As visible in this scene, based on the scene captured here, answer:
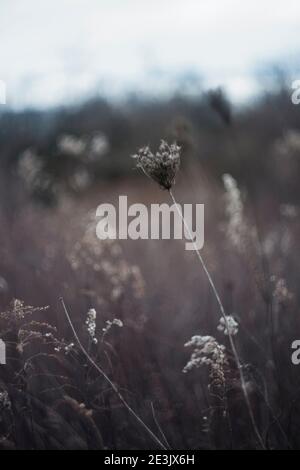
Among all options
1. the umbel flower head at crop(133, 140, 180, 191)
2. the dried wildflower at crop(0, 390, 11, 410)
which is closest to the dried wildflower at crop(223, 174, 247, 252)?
the umbel flower head at crop(133, 140, 180, 191)

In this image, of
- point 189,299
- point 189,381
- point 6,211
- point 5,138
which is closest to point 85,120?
point 5,138

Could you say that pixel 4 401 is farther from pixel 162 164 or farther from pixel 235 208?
pixel 235 208

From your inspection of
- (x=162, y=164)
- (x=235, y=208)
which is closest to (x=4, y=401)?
(x=162, y=164)

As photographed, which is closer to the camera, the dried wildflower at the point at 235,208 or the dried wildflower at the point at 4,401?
the dried wildflower at the point at 4,401

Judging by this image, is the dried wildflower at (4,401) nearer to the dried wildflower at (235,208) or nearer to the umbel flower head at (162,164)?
the umbel flower head at (162,164)

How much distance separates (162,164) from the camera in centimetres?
215

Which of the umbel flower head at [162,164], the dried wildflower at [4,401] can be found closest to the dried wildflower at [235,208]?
the umbel flower head at [162,164]

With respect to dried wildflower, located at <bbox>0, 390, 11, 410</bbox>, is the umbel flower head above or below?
above

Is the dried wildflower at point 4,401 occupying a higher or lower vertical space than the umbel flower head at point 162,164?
lower

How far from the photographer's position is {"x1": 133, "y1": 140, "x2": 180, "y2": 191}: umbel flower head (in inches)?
84.7

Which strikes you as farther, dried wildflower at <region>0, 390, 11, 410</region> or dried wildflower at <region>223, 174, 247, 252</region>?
dried wildflower at <region>223, 174, 247, 252</region>

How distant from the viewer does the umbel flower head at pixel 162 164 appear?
A: 2150 mm

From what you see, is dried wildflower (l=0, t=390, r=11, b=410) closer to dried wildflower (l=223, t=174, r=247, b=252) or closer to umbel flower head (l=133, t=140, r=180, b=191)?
umbel flower head (l=133, t=140, r=180, b=191)

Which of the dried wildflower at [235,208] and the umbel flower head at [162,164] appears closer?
the umbel flower head at [162,164]
